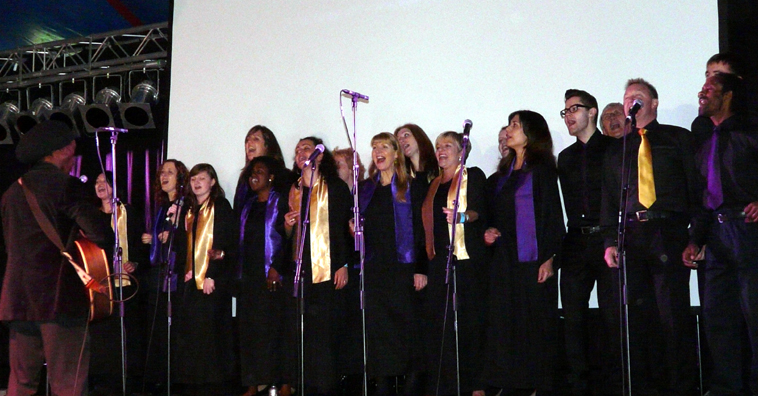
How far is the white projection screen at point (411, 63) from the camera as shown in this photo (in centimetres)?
561

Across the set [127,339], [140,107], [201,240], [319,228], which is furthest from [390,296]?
[140,107]

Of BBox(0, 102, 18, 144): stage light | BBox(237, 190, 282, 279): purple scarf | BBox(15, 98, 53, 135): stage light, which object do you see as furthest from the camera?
BBox(0, 102, 18, 144): stage light

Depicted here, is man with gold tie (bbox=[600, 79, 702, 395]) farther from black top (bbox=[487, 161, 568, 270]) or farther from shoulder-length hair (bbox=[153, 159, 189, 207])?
shoulder-length hair (bbox=[153, 159, 189, 207])

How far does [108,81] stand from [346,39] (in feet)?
9.09

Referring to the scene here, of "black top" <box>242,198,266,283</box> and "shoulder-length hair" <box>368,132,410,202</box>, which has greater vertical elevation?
"shoulder-length hair" <box>368,132,410,202</box>

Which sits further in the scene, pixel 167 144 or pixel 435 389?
pixel 167 144

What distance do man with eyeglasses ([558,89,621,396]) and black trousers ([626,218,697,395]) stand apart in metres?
0.15

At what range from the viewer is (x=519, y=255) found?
16.5ft

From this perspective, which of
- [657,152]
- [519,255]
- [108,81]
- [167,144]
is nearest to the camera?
[657,152]

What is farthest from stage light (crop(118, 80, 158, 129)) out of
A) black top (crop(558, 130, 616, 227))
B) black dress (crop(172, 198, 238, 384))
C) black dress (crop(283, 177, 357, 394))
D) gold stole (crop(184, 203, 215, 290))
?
black top (crop(558, 130, 616, 227))

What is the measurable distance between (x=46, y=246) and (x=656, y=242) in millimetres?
3230

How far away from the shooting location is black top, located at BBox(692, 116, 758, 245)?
428cm

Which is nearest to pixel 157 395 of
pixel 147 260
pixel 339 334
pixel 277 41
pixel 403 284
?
pixel 147 260

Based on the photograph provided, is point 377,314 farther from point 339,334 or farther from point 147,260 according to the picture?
point 147,260
